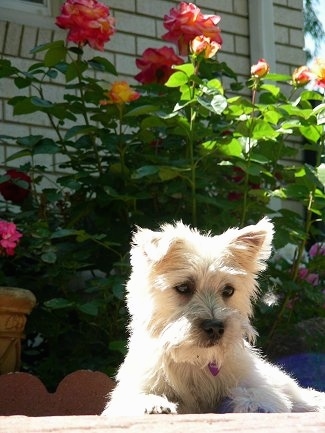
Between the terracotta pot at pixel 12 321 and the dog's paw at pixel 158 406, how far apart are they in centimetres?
143

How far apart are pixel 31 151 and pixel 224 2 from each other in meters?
3.91

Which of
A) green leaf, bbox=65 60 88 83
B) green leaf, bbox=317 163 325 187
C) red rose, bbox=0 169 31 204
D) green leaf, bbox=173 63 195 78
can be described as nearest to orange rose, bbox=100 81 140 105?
green leaf, bbox=65 60 88 83

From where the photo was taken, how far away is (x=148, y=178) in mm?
5293

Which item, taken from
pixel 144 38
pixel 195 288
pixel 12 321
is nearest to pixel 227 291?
pixel 195 288

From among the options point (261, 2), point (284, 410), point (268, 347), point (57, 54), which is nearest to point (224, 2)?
point (261, 2)

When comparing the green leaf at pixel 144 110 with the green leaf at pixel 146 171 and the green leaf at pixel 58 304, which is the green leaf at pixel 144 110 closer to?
the green leaf at pixel 146 171

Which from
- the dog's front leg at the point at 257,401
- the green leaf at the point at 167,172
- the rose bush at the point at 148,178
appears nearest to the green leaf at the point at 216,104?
the rose bush at the point at 148,178

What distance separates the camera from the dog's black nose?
3465 mm

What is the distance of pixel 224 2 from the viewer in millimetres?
8695

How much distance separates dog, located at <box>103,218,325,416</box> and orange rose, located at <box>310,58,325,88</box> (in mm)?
1611

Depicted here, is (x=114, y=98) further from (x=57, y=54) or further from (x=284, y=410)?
(x=284, y=410)

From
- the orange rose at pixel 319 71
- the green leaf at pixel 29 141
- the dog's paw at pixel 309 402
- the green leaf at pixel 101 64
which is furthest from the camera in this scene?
the green leaf at pixel 101 64

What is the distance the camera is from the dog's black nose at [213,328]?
346cm

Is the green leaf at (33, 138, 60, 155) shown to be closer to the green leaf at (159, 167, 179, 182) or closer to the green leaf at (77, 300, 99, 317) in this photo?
the green leaf at (159, 167, 179, 182)
